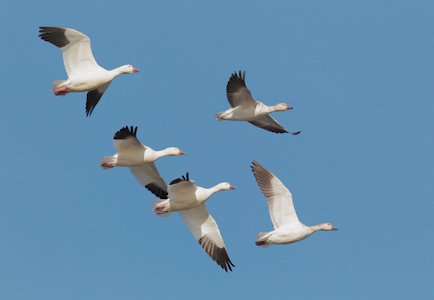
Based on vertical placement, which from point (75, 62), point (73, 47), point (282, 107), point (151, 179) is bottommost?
point (151, 179)

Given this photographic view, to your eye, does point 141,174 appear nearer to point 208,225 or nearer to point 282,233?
point 208,225

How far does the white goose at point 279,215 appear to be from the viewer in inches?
957

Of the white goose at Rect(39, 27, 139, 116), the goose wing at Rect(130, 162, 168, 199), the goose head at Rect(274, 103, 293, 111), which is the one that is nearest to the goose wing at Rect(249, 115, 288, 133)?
the goose head at Rect(274, 103, 293, 111)

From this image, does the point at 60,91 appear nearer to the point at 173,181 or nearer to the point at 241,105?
the point at 173,181

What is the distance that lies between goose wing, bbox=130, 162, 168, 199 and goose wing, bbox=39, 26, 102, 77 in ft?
8.26

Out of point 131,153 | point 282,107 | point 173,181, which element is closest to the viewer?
point 173,181

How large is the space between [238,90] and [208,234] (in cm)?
319

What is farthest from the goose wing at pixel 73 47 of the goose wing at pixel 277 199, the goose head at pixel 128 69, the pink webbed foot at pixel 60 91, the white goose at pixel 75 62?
the goose wing at pixel 277 199

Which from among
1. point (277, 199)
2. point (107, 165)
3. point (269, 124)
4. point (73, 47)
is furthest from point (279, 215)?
point (73, 47)

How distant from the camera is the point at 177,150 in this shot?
2559 cm

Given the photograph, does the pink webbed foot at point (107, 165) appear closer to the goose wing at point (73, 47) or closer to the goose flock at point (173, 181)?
the goose flock at point (173, 181)

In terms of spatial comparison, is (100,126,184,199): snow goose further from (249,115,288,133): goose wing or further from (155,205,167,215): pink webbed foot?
(249,115,288,133): goose wing

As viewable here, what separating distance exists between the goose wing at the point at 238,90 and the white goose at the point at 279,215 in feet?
6.37

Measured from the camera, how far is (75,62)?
2480cm
